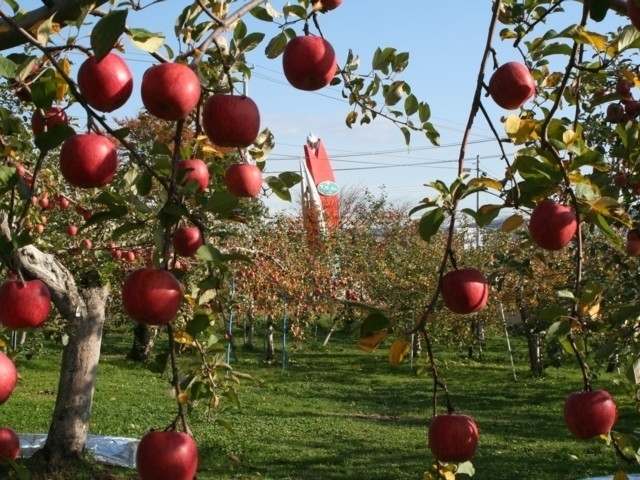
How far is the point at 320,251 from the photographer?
1588cm

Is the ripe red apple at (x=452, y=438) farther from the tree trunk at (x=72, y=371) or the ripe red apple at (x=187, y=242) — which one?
the tree trunk at (x=72, y=371)

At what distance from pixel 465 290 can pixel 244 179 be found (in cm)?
45

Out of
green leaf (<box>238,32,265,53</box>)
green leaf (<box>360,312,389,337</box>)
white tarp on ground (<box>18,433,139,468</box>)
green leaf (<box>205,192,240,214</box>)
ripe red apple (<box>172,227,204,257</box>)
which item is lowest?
white tarp on ground (<box>18,433,139,468</box>)

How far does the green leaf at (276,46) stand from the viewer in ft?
4.77

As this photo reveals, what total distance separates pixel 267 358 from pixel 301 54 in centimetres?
1339

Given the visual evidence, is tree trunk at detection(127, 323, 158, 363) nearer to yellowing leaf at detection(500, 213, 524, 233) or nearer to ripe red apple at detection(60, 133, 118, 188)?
yellowing leaf at detection(500, 213, 524, 233)

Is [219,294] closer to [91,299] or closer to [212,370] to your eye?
[212,370]

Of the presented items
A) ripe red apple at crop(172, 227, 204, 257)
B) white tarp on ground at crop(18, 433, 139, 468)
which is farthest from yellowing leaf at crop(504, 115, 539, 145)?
white tarp on ground at crop(18, 433, 139, 468)

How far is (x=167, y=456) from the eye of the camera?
114 centimetres

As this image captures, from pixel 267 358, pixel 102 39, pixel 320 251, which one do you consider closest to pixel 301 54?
pixel 102 39

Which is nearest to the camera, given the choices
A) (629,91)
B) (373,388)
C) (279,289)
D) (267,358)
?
(629,91)

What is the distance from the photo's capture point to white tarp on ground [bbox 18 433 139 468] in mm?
6277

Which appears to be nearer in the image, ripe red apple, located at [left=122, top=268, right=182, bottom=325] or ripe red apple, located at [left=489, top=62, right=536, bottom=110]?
ripe red apple, located at [left=122, top=268, right=182, bottom=325]

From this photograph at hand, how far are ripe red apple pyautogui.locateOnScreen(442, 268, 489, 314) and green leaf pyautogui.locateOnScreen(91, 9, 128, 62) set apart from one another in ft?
2.09
